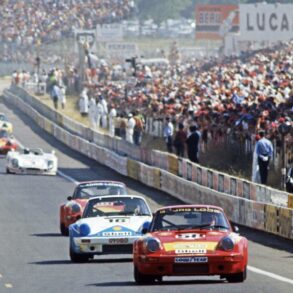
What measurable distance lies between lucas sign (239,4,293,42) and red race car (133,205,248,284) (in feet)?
142

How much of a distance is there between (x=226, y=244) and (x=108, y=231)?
4.18 m

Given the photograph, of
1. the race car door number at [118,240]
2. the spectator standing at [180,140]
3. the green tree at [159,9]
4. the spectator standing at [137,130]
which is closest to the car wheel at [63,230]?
the race car door number at [118,240]

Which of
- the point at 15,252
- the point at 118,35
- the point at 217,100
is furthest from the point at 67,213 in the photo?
the point at 118,35

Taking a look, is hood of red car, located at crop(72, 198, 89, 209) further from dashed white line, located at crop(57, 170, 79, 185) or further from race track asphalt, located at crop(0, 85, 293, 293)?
dashed white line, located at crop(57, 170, 79, 185)

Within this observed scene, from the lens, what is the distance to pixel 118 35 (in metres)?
79.1

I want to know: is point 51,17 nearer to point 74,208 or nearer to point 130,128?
point 130,128

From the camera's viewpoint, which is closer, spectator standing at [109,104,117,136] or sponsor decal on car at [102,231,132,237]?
sponsor decal on car at [102,231,132,237]

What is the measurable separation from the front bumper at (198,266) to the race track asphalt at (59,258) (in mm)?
173

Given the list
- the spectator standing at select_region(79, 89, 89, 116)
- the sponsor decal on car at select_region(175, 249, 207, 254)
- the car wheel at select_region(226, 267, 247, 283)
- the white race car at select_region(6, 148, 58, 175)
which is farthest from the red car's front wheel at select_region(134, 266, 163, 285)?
the spectator standing at select_region(79, 89, 89, 116)

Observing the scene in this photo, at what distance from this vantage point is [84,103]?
60.9 m

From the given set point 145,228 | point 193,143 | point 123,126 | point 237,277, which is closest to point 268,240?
point 145,228

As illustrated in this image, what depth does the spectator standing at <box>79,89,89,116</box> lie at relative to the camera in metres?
60.2

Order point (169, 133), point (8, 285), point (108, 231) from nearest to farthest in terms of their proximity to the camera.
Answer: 1. point (8, 285)
2. point (108, 231)
3. point (169, 133)

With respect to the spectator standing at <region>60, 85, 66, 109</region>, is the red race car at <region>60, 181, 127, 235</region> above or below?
above
